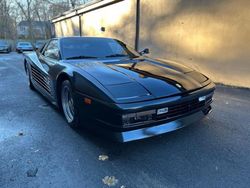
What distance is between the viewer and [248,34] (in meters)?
5.08

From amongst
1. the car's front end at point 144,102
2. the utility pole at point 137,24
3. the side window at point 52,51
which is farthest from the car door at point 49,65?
the utility pole at point 137,24

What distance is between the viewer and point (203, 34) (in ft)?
19.7

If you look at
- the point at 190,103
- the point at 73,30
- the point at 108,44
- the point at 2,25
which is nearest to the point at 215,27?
the point at 108,44

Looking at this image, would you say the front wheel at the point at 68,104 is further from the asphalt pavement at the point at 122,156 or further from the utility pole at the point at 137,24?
the utility pole at the point at 137,24

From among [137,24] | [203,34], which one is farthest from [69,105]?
[137,24]

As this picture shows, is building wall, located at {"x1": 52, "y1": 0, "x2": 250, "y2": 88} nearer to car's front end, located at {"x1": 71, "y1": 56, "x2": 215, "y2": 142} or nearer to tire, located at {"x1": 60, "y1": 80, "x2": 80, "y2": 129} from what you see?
car's front end, located at {"x1": 71, "y1": 56, "x2": 215, "y2": 142}

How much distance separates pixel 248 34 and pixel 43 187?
5.38 meters

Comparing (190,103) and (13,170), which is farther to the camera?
(190,103)

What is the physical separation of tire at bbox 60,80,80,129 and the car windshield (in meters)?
0.56

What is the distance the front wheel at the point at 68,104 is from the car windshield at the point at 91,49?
1.84ft

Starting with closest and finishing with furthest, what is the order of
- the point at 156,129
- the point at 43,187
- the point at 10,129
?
1. the point at 43,187
2. the point at 156,129
3. the point at 10,129

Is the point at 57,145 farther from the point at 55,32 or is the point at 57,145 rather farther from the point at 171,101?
the point at 55,32

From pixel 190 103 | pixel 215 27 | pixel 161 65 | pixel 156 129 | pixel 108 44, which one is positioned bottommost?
pixel 156 129

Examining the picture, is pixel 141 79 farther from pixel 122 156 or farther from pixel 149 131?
pixel 122 156
